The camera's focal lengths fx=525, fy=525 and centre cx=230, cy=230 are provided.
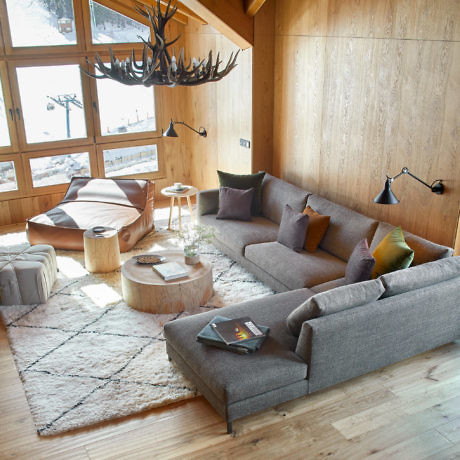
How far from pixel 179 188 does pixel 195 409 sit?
354cm

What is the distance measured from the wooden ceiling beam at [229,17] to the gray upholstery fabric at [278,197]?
163 cm

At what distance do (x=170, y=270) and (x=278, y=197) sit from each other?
1.75 metres

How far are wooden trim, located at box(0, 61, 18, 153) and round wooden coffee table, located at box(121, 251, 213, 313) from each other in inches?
128

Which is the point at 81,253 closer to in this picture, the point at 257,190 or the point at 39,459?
the point at 257,190

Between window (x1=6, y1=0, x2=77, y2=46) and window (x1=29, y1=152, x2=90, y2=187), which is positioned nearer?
window (x1=6, y1=0, x2=77, y2=46)

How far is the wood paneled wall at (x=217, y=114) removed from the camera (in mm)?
6539

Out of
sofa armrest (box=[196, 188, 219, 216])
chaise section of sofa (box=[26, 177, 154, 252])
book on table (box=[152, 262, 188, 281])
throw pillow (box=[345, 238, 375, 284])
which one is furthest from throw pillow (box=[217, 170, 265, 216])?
throw pillow (box=[345, 238, 375, 284])

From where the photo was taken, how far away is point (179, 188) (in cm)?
660

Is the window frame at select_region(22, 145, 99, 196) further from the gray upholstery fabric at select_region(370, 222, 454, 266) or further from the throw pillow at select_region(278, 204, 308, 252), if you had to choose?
the gray upholstery fabric at select_region(370, 222, 454, 266)

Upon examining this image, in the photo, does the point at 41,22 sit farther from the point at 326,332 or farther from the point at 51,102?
the point at 326,332

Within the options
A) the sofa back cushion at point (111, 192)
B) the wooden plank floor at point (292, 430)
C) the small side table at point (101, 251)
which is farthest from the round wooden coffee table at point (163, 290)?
the sofa back cushion at point (111, 192)

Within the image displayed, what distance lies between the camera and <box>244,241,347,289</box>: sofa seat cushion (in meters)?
4.60

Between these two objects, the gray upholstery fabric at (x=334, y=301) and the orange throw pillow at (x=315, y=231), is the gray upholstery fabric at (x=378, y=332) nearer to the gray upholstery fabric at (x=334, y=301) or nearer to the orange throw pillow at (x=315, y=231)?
the gray upholstery fabric at (x=334, y=301)

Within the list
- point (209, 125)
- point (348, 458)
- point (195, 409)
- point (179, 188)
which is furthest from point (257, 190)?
point (348, 458)
